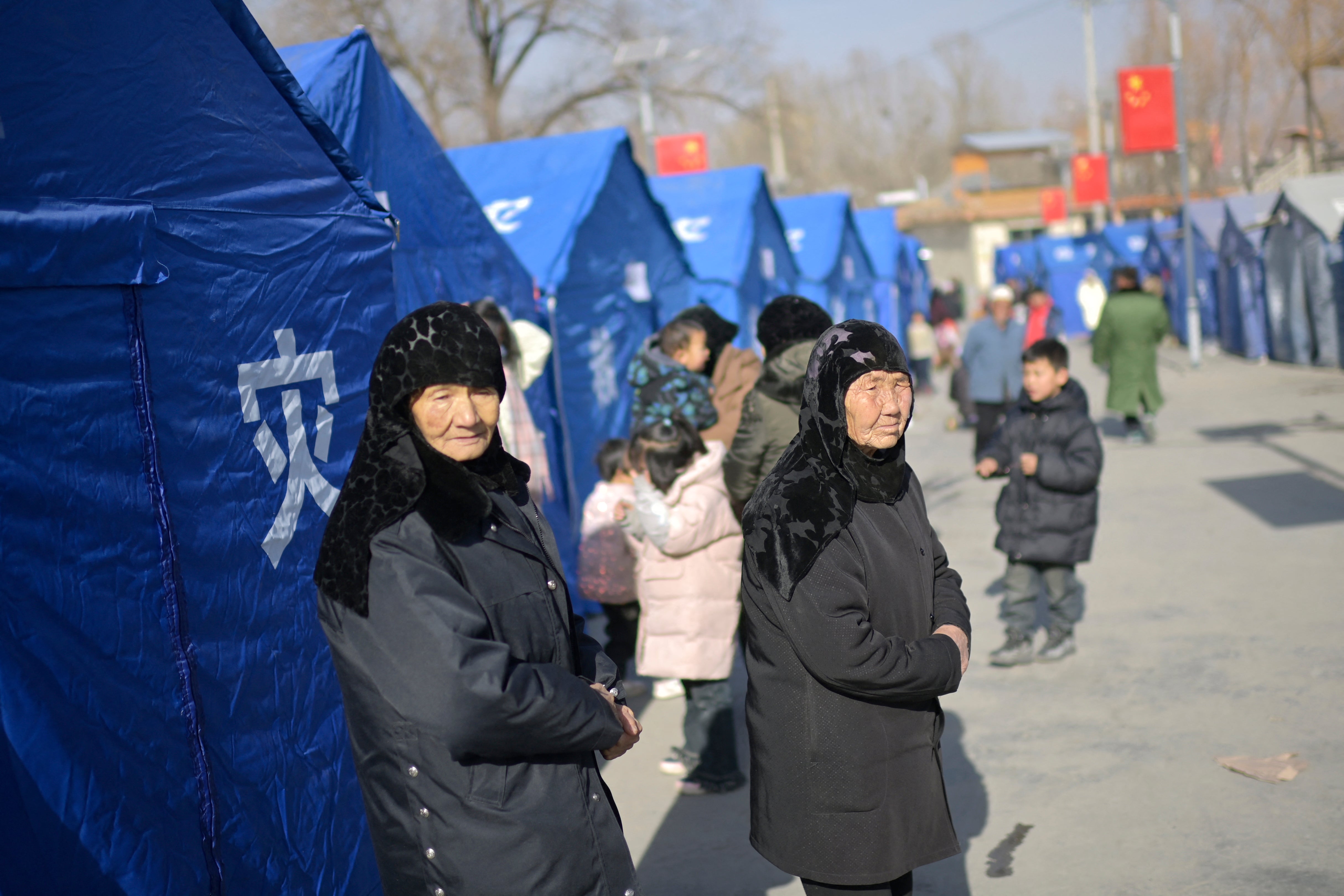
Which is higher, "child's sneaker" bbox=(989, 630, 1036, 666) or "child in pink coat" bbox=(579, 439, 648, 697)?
"child in pink coat" bbox=(579, 439, 648, 697)

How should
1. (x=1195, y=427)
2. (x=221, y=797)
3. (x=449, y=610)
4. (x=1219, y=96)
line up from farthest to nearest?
(x=1219, y=96) < (x=1195, y=427) < (x=221, y=797) < (x=449, y=610)

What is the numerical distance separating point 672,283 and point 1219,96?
38.0 metres

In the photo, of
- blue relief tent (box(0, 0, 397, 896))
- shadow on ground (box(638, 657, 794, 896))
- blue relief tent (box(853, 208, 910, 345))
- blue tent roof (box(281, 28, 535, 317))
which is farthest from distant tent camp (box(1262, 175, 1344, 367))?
blue relief tent (box(0, 0, 397, 896))

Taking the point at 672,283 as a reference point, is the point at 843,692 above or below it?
below

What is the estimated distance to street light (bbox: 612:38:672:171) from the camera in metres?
16.8

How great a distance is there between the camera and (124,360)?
2.87m

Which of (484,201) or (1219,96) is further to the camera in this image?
(1219,96)

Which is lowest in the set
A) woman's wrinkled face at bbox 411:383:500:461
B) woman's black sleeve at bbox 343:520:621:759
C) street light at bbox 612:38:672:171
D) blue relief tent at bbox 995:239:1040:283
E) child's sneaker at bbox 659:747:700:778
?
child's sneaker at bbox 659:747:700:778

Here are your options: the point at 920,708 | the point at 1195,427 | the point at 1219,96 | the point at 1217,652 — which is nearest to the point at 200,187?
the point at 920,708

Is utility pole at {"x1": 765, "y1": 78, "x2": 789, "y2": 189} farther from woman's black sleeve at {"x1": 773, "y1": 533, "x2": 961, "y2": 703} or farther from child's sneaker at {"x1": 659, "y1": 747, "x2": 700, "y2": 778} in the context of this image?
woman's black sleeve at {"x1": 773, "y1": 533, "x2": 961, "y2": 703}

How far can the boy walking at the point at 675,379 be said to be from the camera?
5129 millimetres

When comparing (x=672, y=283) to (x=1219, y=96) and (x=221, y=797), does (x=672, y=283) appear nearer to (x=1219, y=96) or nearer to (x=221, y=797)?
(x=221, y=797)

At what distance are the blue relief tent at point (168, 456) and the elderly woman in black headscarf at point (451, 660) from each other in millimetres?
710

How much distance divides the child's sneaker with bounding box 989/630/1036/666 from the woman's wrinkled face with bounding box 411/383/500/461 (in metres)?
4.40
